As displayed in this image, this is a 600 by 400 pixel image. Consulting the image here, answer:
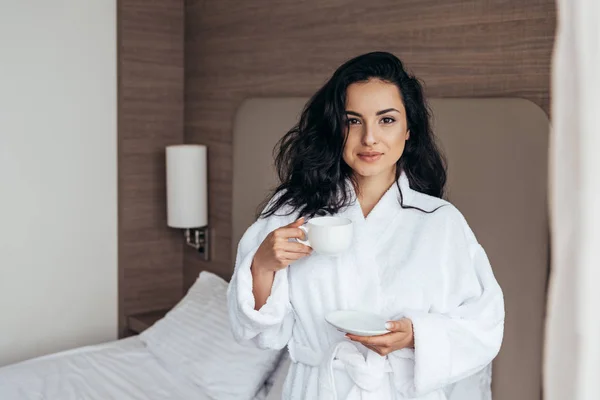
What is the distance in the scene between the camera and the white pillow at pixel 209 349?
2.24m

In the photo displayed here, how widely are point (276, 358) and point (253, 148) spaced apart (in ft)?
2.59

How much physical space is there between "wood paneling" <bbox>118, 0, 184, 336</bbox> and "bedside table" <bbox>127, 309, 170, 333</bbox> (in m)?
0.06

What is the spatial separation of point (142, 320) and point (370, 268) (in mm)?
1827

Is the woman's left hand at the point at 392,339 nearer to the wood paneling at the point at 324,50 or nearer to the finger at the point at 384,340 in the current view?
the finger at the point at 384,340

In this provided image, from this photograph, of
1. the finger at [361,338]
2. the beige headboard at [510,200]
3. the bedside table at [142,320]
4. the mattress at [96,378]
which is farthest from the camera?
the bedside table at [142,320]

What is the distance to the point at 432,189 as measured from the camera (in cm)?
158

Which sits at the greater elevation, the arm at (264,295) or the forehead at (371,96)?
the forehead at (371,96)

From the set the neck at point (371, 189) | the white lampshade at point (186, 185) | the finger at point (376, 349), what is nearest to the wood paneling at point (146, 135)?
the white lampshade at point (186, 185)

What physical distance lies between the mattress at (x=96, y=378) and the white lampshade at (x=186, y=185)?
23.7 inches

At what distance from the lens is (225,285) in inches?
108

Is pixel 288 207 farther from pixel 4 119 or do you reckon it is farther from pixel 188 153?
pixel 4 119

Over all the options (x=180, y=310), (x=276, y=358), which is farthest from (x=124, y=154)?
(x=276, y=358)

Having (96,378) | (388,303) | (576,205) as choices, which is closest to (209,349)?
(96,378)

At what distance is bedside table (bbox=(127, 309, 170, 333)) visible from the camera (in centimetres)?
300
